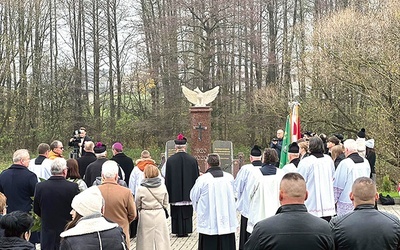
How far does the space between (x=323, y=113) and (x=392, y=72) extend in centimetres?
578

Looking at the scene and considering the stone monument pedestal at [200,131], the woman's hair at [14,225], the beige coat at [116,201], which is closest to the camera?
the woman's hair at [14,225]

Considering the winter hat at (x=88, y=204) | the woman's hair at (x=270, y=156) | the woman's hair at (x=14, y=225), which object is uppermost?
the woman's hair at (x=270, y=156)

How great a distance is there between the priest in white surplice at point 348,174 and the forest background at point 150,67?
16.6 metres

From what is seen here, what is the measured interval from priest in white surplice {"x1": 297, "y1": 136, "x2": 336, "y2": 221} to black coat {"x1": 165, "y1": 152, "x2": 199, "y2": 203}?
9.91 ft

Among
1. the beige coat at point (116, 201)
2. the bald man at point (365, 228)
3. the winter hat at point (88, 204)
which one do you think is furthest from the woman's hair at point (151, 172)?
the bald man at point (365, 228)

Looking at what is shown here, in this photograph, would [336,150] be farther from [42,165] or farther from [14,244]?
[14,244]

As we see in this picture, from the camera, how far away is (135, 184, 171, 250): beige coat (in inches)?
309

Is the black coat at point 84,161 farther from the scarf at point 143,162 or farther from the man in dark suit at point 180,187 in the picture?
the man in dark suit at point 180,187

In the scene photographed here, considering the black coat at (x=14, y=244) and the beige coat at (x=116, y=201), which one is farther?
the beige coat at (x=116, y=201)

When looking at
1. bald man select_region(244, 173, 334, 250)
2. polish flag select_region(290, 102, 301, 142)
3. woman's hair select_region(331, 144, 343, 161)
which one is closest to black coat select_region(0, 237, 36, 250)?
bald man select_region(244, 173, 334, 250)

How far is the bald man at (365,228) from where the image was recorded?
14.3ft

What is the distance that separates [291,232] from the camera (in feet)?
13.0

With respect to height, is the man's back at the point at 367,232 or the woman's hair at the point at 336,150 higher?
the woman's hair at the point at 336,150

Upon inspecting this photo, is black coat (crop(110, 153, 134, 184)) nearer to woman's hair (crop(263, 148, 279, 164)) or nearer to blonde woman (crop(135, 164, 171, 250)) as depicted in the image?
blonde woman (crop(135, 164, 171, 250))
